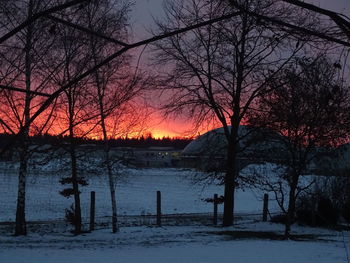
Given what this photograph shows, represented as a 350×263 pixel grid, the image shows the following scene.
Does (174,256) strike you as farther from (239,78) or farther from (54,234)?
(239,78)

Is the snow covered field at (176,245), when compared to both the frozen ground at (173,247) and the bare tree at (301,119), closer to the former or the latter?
the frozen ground at (173,247)

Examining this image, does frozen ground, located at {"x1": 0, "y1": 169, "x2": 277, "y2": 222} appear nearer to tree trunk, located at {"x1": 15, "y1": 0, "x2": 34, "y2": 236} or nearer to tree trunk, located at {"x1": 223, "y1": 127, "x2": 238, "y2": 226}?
tree trunk, located at {"x1": 223, "y1": 127, "x2": 238, "y2": 226}

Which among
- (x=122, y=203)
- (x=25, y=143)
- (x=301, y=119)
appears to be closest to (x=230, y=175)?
(x=301, y=119)

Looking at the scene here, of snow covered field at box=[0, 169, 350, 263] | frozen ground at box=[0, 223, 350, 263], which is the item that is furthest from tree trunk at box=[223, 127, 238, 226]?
frozen ground at box=[0, 223, 350, 263]

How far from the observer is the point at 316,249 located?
12492mm

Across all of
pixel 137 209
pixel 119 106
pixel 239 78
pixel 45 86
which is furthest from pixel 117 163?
pixel 137 209

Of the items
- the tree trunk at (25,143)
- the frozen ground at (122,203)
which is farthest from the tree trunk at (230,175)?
the tree trunk at (25,143)

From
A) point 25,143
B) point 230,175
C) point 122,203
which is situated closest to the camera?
point 25,143

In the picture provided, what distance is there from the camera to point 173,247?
12.6 meters

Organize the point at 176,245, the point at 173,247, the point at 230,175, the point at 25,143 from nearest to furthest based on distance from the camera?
the point at 173,247
the point at 176,245
the point at 25,143
the point at 230,175

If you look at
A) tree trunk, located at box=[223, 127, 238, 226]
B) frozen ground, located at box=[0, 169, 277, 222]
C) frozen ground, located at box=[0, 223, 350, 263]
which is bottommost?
frozen ground, located at box=[0, 169, 277, 222]

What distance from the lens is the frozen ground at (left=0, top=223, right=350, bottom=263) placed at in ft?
35.3

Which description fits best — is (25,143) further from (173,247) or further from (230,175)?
(230,175)

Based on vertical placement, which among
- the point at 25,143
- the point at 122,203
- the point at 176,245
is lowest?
the point at 122,203
